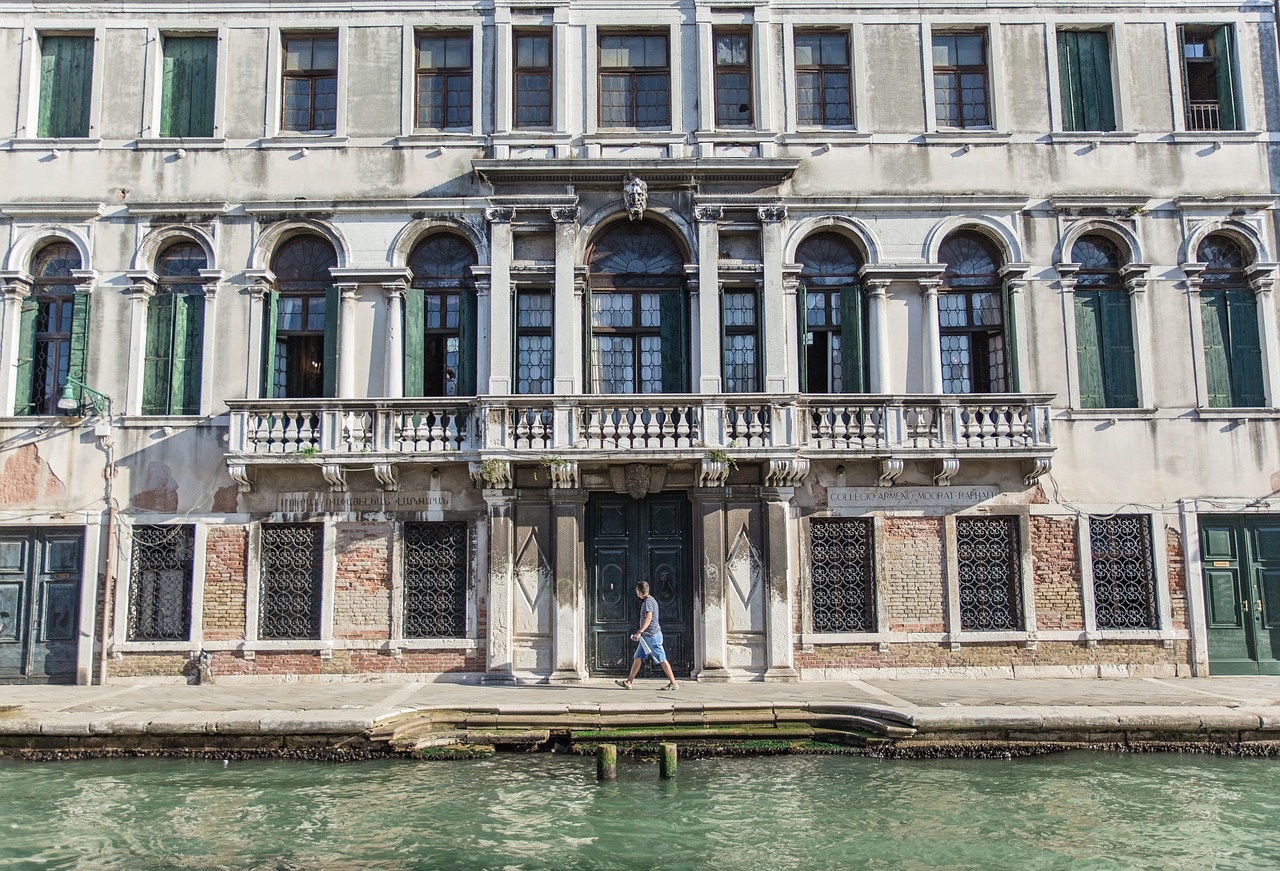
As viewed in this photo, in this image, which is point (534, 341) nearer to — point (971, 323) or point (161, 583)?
point (161, 583)

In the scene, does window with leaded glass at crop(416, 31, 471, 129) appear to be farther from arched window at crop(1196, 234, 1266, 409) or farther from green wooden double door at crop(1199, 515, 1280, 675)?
green wooden double door at crop(1199, 515, 1280, 675)

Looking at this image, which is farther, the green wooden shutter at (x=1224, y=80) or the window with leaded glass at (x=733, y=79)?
the green wooden shutter at (x=1224, y=80)

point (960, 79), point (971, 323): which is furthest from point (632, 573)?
point (960, 79)

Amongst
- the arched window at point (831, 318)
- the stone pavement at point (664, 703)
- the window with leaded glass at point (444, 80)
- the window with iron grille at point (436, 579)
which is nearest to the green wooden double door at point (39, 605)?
the stone pavement at point (664, 703)

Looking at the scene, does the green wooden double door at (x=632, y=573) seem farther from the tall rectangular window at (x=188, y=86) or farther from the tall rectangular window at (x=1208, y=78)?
the tall rectangular window at (x=1208, y=78)

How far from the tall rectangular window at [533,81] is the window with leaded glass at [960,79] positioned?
648 cm

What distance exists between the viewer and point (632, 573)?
1602cm

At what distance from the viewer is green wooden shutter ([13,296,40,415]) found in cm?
1652

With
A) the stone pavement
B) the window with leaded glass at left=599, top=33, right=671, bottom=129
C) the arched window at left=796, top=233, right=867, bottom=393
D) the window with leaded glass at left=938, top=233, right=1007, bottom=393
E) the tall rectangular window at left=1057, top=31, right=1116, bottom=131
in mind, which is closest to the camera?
the stone pavement

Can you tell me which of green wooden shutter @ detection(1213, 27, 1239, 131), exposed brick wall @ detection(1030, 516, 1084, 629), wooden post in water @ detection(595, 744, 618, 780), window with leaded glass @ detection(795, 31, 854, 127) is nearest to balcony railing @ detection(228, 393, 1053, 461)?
exposed brick wall @ detection(1030, 516, 1084, 629)

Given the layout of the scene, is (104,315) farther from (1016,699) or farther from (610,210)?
(1016,699)

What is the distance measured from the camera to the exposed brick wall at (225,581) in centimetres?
1588

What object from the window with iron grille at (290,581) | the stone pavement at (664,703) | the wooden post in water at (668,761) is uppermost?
the window with iron grille at (290,581)

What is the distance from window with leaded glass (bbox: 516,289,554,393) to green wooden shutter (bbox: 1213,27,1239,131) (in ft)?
38.4
